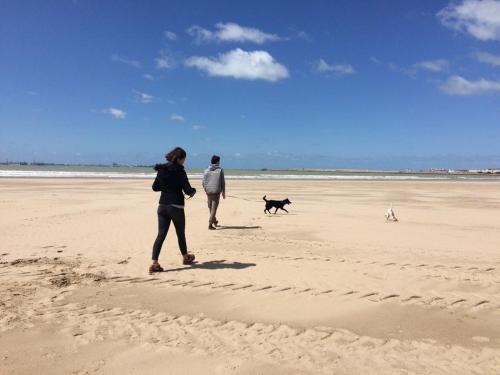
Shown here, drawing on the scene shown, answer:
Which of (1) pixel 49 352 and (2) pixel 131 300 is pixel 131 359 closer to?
(1) pixel 49 352

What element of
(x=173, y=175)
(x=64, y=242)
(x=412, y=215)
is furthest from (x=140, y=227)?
(x=412, y=215)

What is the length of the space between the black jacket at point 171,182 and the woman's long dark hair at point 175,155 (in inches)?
3.7

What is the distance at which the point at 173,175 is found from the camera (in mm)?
6184

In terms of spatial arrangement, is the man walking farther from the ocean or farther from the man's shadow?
the ocean

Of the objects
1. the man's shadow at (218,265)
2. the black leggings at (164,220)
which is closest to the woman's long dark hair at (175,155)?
the black leggings at (164,220)

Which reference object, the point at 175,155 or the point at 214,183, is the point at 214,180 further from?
the point at 175,155

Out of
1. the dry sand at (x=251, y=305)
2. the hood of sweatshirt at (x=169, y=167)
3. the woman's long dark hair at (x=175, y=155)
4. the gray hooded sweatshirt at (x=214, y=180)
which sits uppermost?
the woman's long dark hair at (x=175, y=155)

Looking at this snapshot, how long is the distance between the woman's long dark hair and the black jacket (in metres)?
0.09

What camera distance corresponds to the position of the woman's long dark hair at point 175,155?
20.6 feet

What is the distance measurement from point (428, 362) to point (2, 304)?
4.76 meters

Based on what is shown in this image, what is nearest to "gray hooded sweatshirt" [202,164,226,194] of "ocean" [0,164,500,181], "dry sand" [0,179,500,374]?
"dry sand" [0,179,500,374]

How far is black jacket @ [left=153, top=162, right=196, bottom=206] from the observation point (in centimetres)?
615

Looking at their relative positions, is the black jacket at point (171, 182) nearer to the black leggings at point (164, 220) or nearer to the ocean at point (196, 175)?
the black leggings at point (164, 220)

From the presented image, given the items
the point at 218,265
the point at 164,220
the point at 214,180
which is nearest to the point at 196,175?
the point at 214,180
